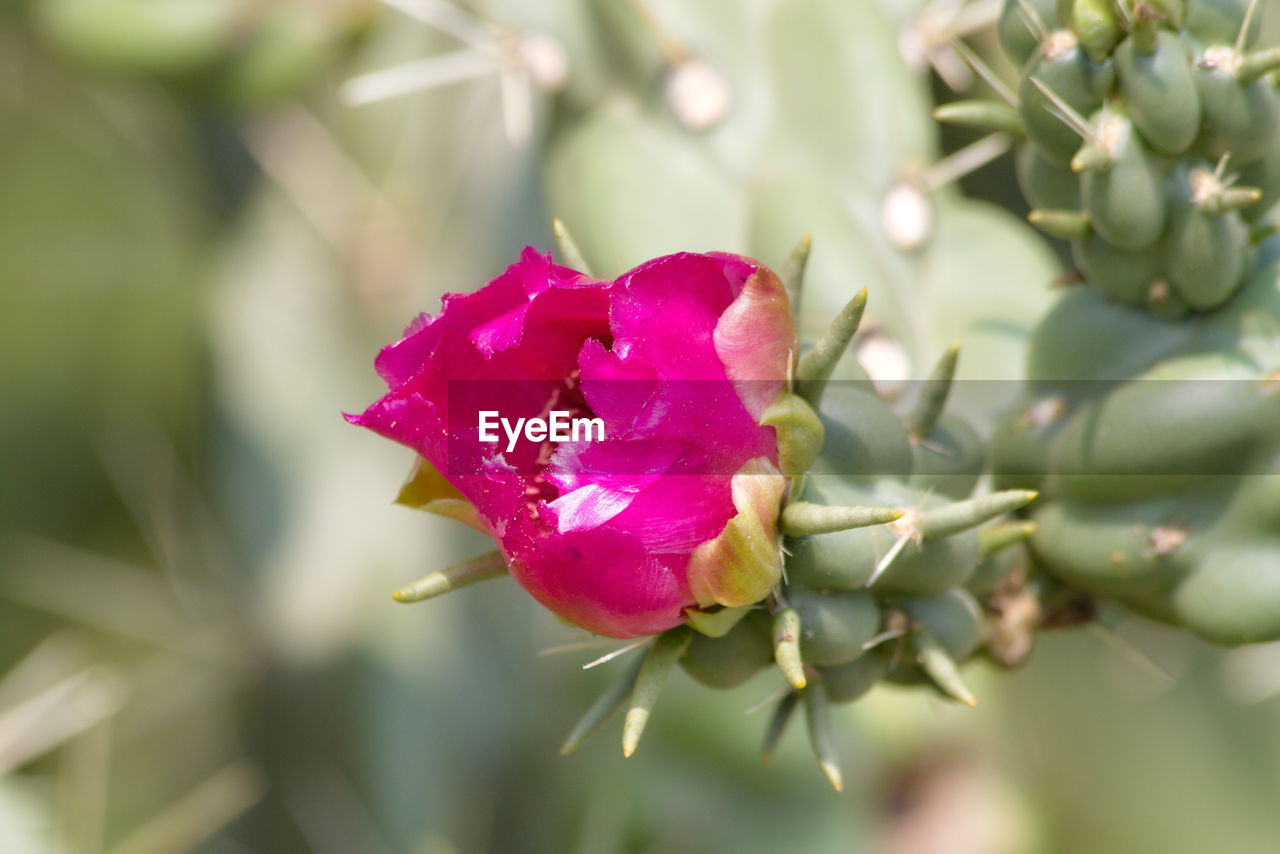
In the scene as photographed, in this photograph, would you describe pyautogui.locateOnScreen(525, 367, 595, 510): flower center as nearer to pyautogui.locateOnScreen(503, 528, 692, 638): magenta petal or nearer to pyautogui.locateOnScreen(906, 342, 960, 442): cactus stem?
pyautogui.locateOnScreen(503, 528, 692, 638): magenta petal

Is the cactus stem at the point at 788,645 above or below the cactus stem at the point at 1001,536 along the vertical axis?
above

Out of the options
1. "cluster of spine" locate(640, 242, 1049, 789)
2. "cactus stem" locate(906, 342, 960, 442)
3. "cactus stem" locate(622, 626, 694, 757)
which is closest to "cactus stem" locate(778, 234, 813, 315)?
"cluster of spine" locate(640, 242, 1049, 789)

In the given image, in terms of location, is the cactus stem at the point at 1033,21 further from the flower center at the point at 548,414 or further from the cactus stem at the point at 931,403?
the flower center at the point at 548,414

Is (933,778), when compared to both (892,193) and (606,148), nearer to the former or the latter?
(892,193)

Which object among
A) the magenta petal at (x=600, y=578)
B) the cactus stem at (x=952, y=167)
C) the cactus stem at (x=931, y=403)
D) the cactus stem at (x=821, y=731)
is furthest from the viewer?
the cactus stem at (x=952, y=167)

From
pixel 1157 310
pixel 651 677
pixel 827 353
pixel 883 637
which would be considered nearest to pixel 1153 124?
pixel 1157 310

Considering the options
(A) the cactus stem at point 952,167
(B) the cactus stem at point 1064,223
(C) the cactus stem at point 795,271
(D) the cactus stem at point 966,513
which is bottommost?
(D) the cactus stem at point 966,513

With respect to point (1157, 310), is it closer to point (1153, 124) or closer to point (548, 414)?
point (1153, 124)

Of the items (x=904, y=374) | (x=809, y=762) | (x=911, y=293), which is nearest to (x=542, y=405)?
(x=904, y=374)

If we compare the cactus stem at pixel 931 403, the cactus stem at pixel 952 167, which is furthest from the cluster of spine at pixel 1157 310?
the cactus stem at pixel 952 167
